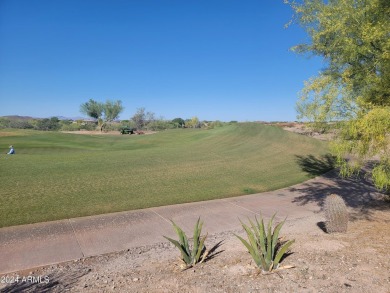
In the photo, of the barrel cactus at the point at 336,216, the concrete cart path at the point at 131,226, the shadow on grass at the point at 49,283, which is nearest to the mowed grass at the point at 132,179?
the concrete cart path at the point at 131,226

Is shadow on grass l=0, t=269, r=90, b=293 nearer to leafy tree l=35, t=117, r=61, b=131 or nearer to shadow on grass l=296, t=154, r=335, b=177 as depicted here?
shadow on grass l=296, t=154, r=335, b=177

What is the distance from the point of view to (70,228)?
25.7 ft

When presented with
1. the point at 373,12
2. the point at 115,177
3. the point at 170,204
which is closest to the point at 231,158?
the point at 115,177

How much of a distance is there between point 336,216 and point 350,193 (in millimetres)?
5820

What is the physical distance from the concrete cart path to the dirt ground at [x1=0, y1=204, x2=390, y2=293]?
471mm

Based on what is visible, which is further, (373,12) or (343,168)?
(343,168)

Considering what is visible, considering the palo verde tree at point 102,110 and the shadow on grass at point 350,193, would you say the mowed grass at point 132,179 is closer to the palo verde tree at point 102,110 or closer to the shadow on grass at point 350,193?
the shadow on grass at point 350,193

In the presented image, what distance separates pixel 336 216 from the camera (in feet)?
24.1

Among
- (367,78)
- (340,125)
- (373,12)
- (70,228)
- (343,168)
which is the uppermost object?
(373,12)

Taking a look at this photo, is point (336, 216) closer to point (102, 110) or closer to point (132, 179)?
point (132, 179)

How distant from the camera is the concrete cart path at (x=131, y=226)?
250 inches

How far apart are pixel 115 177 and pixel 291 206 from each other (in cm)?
752

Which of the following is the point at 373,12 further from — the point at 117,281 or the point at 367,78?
the point at 117,281

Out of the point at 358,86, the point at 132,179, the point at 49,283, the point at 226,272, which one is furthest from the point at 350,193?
the point at 49,283
